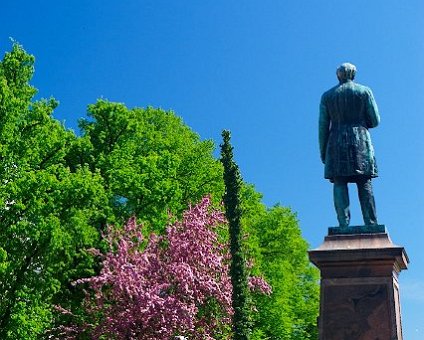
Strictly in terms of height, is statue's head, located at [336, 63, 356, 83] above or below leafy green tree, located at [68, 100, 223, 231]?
below

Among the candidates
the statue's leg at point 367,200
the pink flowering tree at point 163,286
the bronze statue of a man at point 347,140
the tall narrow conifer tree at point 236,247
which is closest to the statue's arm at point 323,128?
the bronze statue of a man at point 347,140

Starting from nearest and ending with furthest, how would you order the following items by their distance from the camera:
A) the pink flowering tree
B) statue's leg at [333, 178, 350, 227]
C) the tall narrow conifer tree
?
statue's leg at [333, 178, 350, 227], the tall narrow conifer tree, the pink flowering tree

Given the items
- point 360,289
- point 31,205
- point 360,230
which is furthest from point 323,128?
point 31,205

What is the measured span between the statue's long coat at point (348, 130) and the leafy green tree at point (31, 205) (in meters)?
12.2

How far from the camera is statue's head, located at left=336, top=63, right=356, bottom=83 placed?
49.8 feet

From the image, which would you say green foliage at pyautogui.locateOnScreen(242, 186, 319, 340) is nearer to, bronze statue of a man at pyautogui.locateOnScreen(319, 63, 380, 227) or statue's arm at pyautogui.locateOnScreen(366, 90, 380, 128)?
bronze statue of a man at pyautogui.locateOnScreen(319, 63, 380, 227)

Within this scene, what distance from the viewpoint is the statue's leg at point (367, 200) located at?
14328mm

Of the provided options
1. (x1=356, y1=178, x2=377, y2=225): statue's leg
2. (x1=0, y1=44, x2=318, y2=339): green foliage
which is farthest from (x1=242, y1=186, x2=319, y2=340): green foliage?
(x1=356, y1=178, x2=377, y2=225): statue's leg

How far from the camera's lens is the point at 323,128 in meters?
15.2

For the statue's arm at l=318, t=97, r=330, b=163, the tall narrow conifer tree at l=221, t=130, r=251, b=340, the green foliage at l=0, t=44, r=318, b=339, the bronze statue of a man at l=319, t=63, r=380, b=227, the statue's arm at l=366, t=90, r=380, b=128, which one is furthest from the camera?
the tall narrow conifer tree at l=221, t=130, r=251, b=340

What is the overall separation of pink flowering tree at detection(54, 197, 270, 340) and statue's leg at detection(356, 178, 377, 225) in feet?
46.4

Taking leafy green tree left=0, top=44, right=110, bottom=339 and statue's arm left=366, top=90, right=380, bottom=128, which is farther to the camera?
leafy green tree left=0, top=44, right=110, bottom=339

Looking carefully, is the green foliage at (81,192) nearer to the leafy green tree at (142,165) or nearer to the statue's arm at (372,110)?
the leafy green tree at (142,165)

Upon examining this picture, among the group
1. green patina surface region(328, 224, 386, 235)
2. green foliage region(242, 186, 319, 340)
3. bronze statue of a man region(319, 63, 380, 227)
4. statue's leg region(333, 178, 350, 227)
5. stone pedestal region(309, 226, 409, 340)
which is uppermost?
green foliage region(242, 186, 319, 340)
